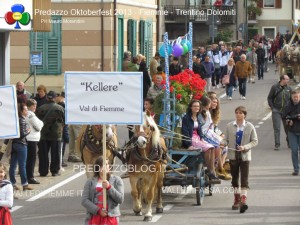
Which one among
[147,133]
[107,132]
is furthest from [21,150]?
[147,133]

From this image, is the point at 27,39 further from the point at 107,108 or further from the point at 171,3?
the point at 171,3

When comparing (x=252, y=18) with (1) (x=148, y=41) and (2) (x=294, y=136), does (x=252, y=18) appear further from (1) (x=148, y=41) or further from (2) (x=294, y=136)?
(2) (x=294, y=136)

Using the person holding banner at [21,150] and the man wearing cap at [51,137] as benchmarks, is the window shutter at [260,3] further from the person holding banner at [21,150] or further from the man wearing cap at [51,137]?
the person holding banner at [21,150]

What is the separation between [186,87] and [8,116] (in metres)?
5.06

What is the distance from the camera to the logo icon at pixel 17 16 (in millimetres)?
26750

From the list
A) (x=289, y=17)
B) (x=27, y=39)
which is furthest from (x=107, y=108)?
(x=289, y=17)

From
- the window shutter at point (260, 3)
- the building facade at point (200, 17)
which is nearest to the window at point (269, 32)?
the window shutter at point (260, 3)

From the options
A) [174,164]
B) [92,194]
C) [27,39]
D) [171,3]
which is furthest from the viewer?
[171,3]

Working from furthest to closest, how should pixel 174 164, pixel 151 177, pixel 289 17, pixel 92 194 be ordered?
pixel 289 17 → pixel 174 164 → pixel 151 177 → pixel 92 194

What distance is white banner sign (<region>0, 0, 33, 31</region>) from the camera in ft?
87.0

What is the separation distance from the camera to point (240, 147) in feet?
57.7

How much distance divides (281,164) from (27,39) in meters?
16.7

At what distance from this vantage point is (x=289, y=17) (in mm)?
86688

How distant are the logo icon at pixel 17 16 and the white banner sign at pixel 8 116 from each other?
11806 millimetres
